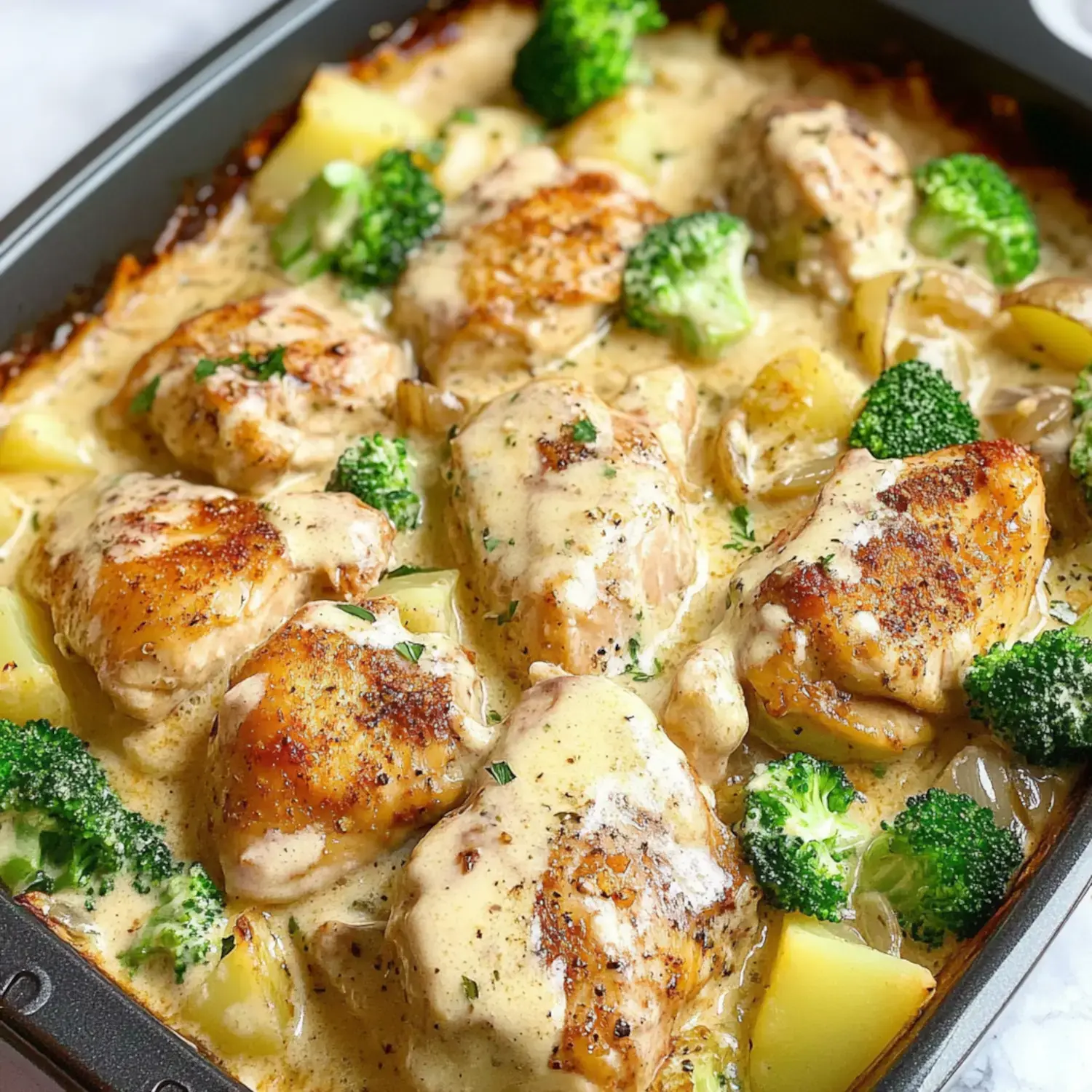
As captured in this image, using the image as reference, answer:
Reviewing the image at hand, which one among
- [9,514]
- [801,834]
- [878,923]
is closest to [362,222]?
[9,514]

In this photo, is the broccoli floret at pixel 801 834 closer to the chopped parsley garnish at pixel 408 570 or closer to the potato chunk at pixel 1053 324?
the chopped parsley garnish at pixel 408 570

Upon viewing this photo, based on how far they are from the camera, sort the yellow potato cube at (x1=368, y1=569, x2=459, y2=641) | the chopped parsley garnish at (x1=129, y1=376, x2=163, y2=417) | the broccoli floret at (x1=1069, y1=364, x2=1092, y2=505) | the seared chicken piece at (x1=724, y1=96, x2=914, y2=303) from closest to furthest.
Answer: the yellow potato cube at (x1=368, y1=569, x2=459, y2=641) < the broccoli floret at (x1=1069, y1=364, x2=1092, y2=505) < the chopped parsley garnish at (x1=129, y1=376, x2=163, y2=417) < the seared chicken piece at (x1=724, y1=96, x2=914, y2=303)

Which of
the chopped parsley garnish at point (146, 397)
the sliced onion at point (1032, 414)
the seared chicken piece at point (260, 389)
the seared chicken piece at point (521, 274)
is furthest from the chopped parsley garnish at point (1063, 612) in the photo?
the chopped parsley garnish at point (146, 397)

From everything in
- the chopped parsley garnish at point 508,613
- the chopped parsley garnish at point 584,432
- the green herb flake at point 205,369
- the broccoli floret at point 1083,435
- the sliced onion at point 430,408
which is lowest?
the broccoli floret at point 1083,435

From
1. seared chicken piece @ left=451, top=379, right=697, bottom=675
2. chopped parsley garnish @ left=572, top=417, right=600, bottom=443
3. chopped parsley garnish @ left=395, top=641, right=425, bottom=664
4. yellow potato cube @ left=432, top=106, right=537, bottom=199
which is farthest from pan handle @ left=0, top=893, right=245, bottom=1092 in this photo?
yellow potato cube @ left=432, top=106, right=537, bottom=199

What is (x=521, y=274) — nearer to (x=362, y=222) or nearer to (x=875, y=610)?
(x=362, y=222)

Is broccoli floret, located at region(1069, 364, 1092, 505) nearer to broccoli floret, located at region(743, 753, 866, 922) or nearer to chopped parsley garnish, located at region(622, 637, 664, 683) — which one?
broccoli floret, located at region(743, 753, 866, 922)
